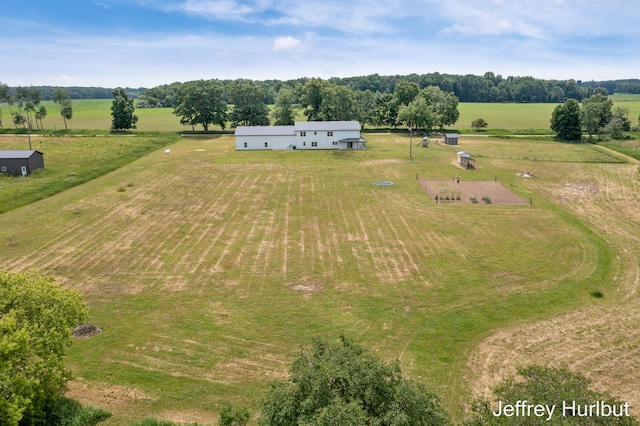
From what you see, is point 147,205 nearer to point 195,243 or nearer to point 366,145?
point 195,243

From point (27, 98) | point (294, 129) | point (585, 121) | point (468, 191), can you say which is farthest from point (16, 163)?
point (585, 121)

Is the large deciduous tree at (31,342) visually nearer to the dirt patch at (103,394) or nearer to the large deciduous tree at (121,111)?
the dirt patch at (103,394)

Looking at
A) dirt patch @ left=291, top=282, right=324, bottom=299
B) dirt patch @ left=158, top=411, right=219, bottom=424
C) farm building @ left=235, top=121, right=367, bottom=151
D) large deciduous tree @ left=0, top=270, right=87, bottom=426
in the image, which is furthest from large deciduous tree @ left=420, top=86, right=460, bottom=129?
large deciduous tree @ left=0, top=270, right=87, bottom=426

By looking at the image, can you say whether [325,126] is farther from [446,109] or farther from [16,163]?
[16,163]

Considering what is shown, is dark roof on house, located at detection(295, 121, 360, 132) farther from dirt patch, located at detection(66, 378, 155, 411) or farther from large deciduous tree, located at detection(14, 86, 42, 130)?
large deciduous tree, located at detection(14, 86, 42, 130)

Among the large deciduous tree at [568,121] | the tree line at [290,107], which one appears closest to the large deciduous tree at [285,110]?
the tree line at [290,107]
